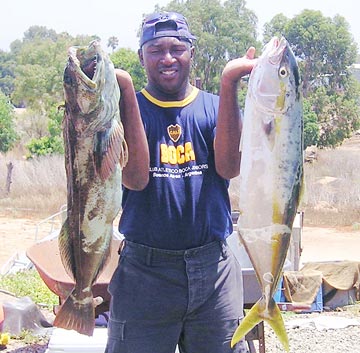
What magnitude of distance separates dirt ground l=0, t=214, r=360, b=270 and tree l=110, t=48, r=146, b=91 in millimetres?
11866

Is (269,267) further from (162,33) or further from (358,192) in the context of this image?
(358,192)

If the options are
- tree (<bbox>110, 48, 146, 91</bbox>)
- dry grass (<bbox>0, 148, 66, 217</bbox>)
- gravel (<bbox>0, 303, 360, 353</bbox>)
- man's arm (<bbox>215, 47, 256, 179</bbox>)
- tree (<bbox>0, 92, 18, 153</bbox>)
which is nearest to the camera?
man's arm (<bbox>215, 47, 256, 179</bbox>)

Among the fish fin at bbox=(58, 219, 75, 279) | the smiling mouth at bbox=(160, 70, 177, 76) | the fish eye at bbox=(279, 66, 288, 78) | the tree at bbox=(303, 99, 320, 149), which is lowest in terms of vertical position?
the tree at bbox=(303, 99, 320, 149)

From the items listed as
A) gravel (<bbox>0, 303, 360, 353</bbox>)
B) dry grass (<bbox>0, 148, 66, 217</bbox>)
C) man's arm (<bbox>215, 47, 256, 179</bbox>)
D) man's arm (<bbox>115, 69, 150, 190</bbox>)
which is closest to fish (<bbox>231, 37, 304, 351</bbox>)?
man's arm (<bbox>215, 47, 256, 179</bbox>)

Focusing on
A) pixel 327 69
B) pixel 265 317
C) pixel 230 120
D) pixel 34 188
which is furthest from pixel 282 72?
pixel 327 69

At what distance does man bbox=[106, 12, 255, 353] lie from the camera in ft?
10.2

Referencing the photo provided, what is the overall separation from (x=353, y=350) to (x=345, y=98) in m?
24.7

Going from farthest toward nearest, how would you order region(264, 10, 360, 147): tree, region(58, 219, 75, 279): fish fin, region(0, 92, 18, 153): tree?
region(264, 10, 360, 147): tree
region(0, 92, 18, 153): tree
region(58, 219, 75, 279): fish fin

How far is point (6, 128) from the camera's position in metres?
29.7

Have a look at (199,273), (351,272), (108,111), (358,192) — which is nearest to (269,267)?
(199,273)

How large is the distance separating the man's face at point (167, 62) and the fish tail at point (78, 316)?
1011 mm

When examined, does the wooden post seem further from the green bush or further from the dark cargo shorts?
the dark cargo shorts

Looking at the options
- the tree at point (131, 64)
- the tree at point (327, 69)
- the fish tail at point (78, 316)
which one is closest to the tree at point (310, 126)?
the tree at point (327, 69)

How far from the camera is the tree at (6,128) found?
2938 cm
